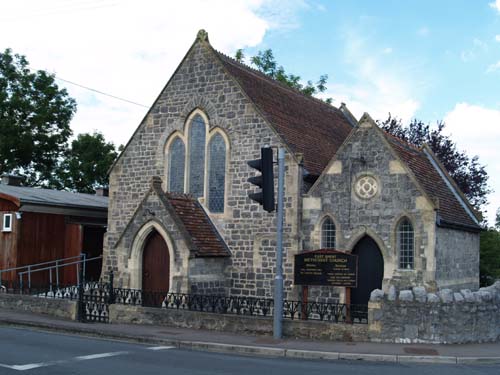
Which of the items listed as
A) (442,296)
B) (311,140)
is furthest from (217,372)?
(311,140)

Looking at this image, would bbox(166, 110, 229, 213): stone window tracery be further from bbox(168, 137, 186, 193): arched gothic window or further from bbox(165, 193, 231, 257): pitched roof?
bbox(165, 193, 231, 257): pitched roof

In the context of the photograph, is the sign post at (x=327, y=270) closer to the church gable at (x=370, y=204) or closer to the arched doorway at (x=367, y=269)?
the church gable at (x=370, y=204)

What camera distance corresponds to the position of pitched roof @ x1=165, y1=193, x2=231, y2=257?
21.9 meters

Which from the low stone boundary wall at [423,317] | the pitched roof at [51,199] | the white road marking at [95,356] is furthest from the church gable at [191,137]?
the white road marking at [95,356]

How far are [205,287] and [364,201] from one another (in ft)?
19.2

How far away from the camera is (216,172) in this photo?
23.8 metres

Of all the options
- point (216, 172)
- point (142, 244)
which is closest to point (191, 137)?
point (216, 172)

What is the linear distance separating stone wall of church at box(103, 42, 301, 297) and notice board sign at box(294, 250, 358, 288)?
3811 mm

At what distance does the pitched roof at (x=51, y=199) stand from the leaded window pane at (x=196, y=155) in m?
6.77

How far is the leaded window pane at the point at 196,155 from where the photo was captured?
2422 centimetres

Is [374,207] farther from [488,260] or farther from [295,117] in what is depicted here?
[488,260]

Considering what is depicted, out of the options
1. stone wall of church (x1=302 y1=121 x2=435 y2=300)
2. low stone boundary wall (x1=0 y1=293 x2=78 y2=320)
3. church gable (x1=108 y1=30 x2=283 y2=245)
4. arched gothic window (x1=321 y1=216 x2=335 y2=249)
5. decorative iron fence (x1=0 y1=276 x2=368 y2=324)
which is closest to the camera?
decorative iron fence (x1=0 y1=276 x2=368 y2=324)

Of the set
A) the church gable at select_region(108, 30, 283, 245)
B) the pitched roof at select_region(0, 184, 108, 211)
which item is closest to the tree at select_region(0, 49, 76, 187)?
the pitched roof at select_region(0, 184, 108, 211)

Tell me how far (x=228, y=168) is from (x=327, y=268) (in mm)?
7234
